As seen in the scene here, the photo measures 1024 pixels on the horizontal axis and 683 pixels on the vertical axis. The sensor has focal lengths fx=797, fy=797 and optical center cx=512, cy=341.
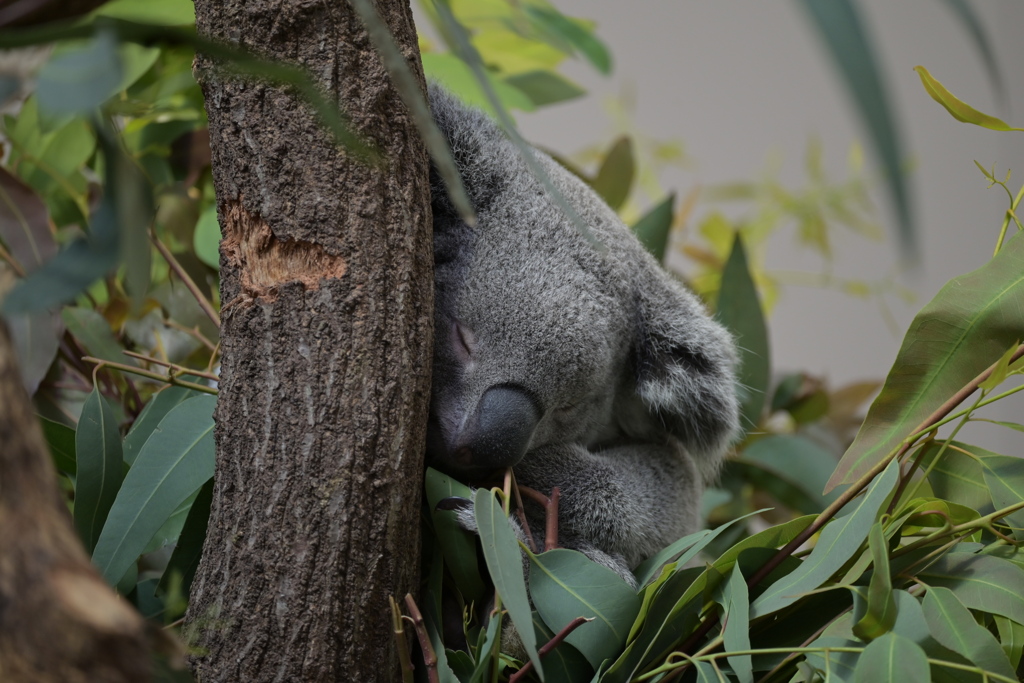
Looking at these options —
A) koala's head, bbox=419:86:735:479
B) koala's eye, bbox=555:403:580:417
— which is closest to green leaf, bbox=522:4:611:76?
koala's head, bbox=419:86:735:479

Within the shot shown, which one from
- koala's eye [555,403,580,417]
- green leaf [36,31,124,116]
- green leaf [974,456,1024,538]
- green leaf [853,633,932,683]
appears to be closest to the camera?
green leaf [36,31,124,116]

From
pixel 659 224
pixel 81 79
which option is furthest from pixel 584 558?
pixel 659 224

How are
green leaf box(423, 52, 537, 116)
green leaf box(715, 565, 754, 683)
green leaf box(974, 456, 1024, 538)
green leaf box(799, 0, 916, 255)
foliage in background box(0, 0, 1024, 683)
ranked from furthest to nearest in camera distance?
green leaf box(423, 52, 537, 116)
green leaf box(974, 456, 1024, 538)
green leaf box(715, 565, 754, 683)
foliage in background box(0, 0, 1024, 683)
green leaf box(799, 0, 916, 255)

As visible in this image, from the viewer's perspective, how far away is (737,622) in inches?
31.0

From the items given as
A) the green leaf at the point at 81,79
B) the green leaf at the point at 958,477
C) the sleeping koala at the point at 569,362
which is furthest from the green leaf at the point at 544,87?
the green leaf at the point at 81,79

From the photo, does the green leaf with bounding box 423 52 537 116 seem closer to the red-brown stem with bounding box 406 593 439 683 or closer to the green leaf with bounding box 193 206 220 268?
the green leaf with bounding box 193 206 220 268

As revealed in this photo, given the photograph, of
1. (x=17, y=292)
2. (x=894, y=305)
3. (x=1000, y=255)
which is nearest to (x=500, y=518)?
(x=17, y=292)

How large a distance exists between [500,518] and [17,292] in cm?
51

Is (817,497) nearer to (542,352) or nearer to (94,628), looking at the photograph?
(542,352)

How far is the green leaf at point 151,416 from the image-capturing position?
103 cm

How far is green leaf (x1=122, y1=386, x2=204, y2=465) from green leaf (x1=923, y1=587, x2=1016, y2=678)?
2.93 feet

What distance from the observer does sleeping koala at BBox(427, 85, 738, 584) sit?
3.26 feet

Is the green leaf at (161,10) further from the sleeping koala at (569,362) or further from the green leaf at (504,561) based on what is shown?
the green leaf at (504,561)

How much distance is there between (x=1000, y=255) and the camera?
0.90 m
